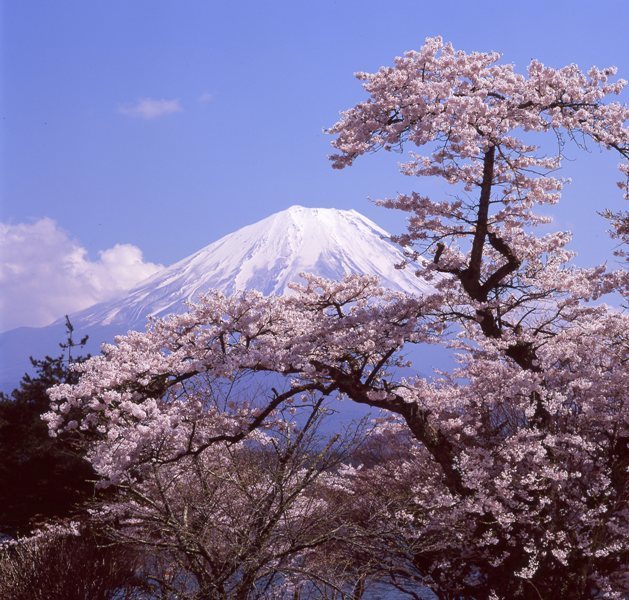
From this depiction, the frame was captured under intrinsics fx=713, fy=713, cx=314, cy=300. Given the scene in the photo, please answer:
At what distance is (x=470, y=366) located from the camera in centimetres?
1138

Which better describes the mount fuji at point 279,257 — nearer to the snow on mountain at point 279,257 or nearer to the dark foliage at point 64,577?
the snow on mountain at point 279,257

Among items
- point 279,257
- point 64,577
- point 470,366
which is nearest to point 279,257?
point 279,257

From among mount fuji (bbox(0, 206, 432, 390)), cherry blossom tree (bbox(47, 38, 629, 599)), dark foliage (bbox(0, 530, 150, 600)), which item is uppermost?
mount fuji (bbox(0, 206, 432, 390))

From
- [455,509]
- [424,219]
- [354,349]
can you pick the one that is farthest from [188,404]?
[424,219]

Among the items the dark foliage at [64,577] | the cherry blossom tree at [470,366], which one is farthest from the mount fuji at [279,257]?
the dark foliage at [64,577]

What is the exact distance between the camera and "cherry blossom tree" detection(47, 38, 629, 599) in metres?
9.82

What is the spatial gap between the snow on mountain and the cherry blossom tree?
12762 centimetres

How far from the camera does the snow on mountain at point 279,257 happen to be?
15075 centimetres

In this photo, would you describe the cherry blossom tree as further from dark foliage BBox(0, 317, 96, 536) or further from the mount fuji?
the mount fuji

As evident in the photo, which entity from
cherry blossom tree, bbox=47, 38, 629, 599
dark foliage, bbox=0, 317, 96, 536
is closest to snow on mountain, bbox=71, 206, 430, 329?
dark foliage, bbox=0, 317, 96, 536

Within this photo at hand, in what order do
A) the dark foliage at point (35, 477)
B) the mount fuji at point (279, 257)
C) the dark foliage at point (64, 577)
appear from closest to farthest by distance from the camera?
1. the dark foliage at point (64, 577)
2. the dark foliage at point (35, 477)
3. the mount fuji at point (279, 257)

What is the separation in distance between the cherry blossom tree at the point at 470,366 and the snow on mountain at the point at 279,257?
127619 mm

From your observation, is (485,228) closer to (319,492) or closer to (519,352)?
(519,352)

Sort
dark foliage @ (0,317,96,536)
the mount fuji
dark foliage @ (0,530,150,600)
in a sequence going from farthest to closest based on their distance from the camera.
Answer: the mount fuji
dark foliage @ (0,317,96,536)
dark foliage @ (0,530,150,600)
